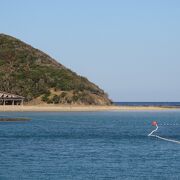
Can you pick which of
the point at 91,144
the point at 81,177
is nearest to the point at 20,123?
the point at 91,144

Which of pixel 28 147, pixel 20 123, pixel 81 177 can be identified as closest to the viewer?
pixel 81 177

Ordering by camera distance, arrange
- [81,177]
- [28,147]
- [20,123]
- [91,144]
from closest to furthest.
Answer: [81,177] < [28,147] < [91,144] < [20,123]

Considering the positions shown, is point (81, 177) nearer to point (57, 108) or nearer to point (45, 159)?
point (45, 159)

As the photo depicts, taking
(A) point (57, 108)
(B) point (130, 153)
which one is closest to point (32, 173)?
(B) point (130, 153)

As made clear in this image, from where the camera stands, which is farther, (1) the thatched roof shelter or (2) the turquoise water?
(1) the thatched roof shelter

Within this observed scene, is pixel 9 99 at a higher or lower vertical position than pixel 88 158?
higher

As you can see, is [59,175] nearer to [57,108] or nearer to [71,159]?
[71,159]

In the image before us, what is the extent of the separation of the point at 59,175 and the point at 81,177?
1.73m

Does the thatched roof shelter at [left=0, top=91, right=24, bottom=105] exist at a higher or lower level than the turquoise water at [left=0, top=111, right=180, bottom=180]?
higher

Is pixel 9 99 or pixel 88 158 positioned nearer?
pixel 88 158

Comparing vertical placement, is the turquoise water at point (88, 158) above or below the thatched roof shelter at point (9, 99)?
below

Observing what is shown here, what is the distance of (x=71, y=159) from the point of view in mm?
56750

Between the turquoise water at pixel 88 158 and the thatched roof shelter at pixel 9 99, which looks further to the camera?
the thatched roof shelter at pixel 9 99

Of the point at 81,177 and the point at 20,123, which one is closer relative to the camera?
the point at 81,177
